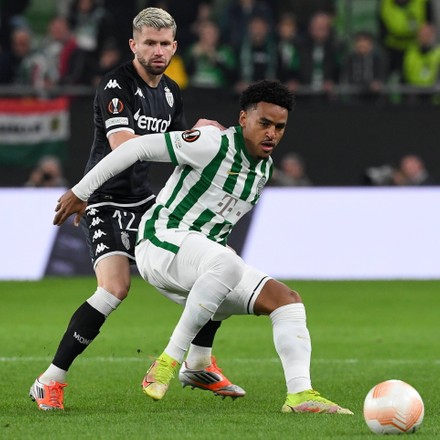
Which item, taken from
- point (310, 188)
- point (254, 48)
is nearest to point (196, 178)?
point (310, 188)

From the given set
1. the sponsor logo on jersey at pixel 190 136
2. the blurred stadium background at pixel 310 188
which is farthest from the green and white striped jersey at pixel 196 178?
the blurred stadium background at pixel 310 188

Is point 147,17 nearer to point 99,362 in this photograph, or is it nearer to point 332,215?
point 99,362

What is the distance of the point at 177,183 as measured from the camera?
23.3 ft

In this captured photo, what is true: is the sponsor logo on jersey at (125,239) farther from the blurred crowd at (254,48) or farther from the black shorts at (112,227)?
the blurred crowd at (254,48)

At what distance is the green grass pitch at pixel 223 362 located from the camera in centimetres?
628

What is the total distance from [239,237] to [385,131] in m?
3.51

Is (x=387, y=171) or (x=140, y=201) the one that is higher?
(x=140, y=201)

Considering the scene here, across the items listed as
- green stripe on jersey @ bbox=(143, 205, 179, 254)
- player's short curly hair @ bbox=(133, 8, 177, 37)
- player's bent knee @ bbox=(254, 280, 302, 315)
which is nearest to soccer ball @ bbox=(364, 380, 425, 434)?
player's bent knee @ bbox=(254, 280, 302, 315)

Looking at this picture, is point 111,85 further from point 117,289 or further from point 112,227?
point 117,289

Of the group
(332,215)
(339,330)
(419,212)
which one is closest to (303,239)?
(332,215)

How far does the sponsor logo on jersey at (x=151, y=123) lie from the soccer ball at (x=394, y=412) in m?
2.35

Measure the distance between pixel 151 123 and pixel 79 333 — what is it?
1344mm

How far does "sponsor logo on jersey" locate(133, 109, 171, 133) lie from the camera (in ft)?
24.9

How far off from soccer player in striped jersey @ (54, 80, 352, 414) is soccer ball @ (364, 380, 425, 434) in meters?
0.60
